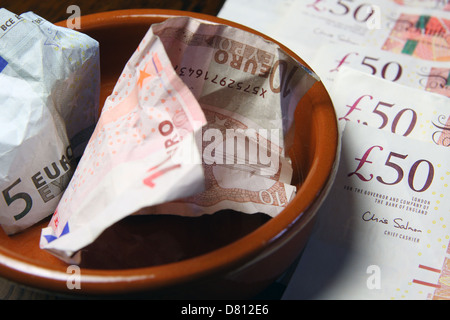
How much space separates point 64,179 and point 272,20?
1.09 ft

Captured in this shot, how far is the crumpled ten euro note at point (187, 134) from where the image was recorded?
0.79 ft

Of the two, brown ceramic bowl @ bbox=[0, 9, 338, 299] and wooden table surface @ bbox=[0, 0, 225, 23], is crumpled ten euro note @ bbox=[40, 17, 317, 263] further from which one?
wooden table surface @ bbox=[0, 0, 225, 23]

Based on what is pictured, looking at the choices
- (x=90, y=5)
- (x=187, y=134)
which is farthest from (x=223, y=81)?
(x=90, y=5)

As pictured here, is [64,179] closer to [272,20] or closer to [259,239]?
[259,239]

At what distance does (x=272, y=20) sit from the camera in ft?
1.76

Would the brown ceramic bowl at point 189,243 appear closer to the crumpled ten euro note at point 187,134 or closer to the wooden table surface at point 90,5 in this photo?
the crumpled ten euro note at point 187,134

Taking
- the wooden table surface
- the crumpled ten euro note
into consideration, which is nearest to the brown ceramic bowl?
the crumpled ten euro note

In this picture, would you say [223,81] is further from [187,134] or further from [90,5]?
[90,5]

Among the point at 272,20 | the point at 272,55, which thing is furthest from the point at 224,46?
the point at 272,20

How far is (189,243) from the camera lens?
0.31m

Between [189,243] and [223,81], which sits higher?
[223,81]

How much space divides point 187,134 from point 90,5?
0.32 meters

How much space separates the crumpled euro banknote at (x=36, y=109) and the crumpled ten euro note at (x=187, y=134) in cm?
2
